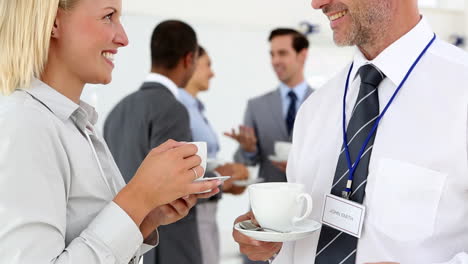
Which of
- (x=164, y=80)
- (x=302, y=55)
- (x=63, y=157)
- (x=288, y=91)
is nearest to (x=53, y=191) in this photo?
(x=63, y=157)

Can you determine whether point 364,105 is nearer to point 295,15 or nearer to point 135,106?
point 135,106

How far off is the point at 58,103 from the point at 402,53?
77 centimetres

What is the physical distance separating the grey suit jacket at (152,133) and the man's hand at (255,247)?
129 cm

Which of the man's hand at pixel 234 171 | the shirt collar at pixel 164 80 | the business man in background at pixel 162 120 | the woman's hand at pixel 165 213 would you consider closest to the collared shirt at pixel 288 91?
the man's hand at pixel 234 171

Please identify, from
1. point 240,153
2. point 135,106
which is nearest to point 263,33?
point 240,153

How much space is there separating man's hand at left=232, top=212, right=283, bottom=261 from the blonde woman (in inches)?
8.9

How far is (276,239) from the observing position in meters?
1.03

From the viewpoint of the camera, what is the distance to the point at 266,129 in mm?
3623

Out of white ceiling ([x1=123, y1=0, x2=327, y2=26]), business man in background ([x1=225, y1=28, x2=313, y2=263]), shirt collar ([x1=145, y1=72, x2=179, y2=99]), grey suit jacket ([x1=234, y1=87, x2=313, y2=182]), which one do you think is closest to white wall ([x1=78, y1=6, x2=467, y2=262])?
white ceiling ([x1=123, y1=0, x2=327, y2=26])

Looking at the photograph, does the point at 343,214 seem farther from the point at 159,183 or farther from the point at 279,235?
the point at 159,183

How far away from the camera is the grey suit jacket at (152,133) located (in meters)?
2.56

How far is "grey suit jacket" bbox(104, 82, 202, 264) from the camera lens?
8.39 ft

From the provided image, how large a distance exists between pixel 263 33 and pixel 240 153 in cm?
218

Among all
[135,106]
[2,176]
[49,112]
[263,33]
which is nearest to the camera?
[2,176]
